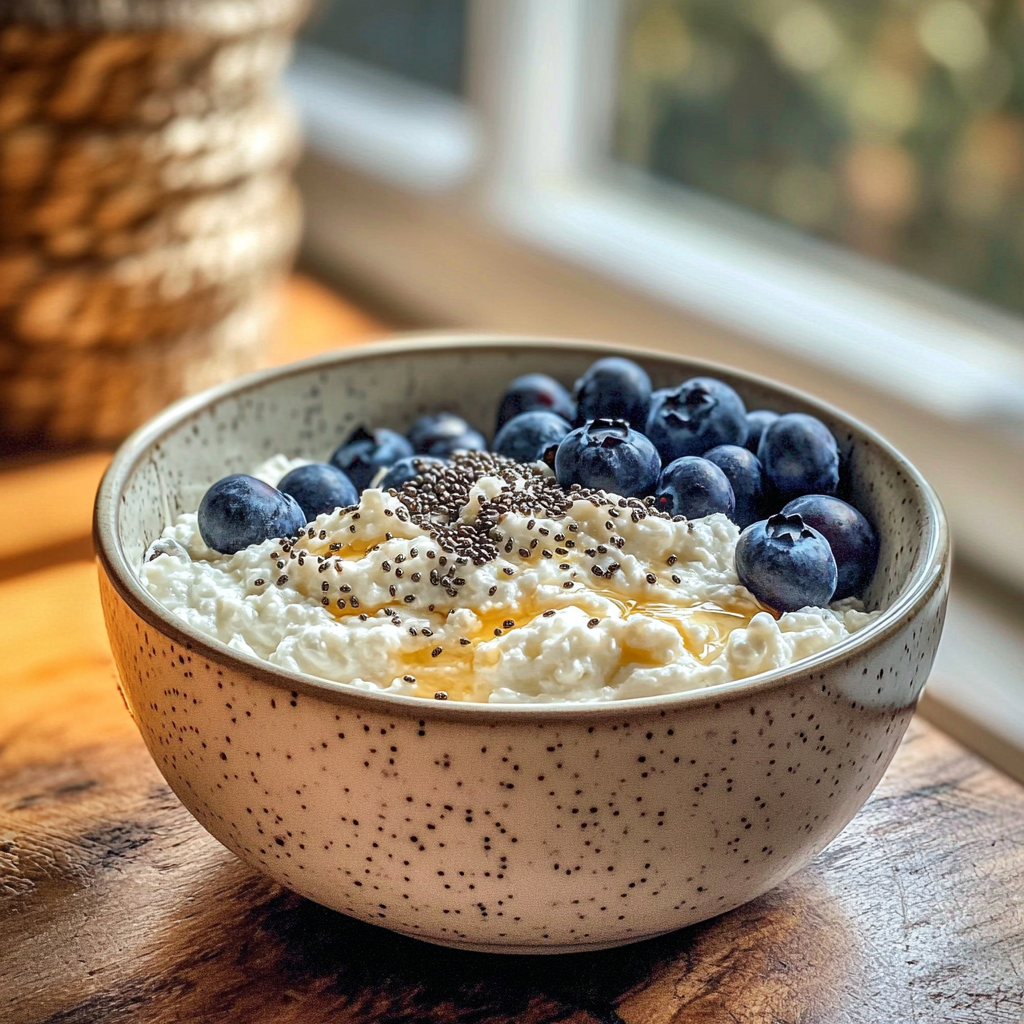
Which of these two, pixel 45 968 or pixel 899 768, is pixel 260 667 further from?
pixel 899 768

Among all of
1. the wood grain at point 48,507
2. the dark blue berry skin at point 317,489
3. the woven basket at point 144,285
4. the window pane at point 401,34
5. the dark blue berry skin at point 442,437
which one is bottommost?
the wood grain at point 48,507

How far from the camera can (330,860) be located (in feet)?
1.83

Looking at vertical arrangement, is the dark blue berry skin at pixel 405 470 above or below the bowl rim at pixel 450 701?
below

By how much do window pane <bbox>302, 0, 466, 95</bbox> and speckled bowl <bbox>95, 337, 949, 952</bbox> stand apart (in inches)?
58.8

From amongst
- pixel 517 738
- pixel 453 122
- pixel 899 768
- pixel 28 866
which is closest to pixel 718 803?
pixel 517 738

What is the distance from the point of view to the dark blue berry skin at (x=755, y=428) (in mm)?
794

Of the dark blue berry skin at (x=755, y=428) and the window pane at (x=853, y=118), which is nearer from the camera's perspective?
the dark blue berry skin at (x=755, y=428)

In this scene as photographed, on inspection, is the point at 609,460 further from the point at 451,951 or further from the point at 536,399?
the point at 451,951

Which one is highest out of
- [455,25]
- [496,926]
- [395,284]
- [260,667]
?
[455,25]

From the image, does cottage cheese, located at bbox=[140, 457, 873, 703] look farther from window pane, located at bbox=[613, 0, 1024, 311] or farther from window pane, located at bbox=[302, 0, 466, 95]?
window pane, located at bbox=[302, 0, 466, 95]

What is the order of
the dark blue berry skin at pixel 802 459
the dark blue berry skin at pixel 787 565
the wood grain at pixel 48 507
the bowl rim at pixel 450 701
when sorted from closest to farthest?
the bowl rim at pixel 450 701, the dark blue berry skin at pixel 787 565, the dark blue berry skin at pixel 802 459, the wood grain at pixel 48 507

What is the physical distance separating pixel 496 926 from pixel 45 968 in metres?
0.25

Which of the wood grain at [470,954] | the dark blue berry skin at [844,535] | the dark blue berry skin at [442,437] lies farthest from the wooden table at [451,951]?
the dark blue berry skin at [442,437]

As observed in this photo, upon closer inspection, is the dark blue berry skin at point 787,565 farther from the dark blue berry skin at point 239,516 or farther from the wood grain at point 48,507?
the wood grain at point 48,507
